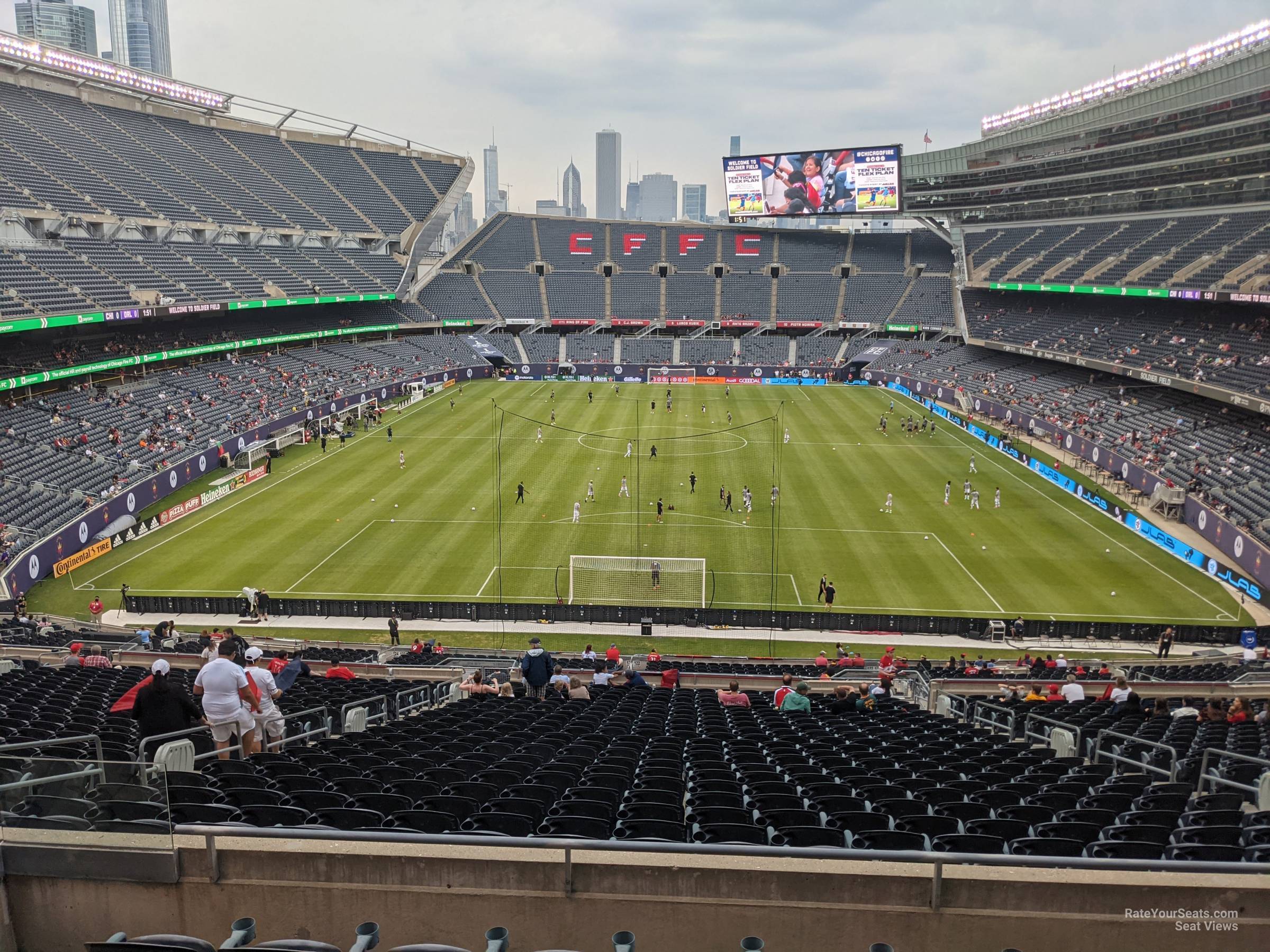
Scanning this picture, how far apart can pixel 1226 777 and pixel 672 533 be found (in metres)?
30.0

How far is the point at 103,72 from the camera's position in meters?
71.7

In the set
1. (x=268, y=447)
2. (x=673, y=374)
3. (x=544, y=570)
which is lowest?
(x=544, y=570)

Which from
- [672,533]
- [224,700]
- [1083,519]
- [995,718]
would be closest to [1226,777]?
[995,718]

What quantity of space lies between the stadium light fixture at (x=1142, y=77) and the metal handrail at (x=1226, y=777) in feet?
204

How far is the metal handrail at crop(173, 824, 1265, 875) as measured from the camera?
18.2 ft

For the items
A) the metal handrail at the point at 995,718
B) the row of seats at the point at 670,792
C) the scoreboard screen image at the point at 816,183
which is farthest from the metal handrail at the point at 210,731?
the scoreboard screen image at the point at 816,183

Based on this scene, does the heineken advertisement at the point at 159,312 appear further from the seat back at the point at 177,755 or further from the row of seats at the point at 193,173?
the seat back at the point at 177,755

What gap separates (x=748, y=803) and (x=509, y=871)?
9.43 feet

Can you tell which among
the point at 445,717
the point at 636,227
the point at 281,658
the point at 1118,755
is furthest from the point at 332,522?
the point at 636,227

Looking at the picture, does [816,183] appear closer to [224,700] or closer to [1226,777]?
[1226,777]

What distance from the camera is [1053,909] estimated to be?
562cm

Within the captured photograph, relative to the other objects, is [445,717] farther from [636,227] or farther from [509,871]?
[636,227]

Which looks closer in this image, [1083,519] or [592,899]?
[592,899]

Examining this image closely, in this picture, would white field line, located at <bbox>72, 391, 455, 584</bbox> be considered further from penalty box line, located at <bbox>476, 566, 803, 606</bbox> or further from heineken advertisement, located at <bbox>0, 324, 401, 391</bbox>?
penalty box line, located at <bbox>476, 566, 803, 606</bbox>
